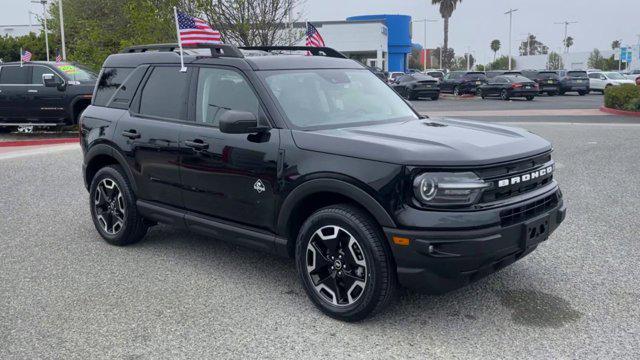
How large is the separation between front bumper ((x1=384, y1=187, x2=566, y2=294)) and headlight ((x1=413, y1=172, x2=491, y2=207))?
13 cm

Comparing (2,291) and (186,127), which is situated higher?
(186,127)

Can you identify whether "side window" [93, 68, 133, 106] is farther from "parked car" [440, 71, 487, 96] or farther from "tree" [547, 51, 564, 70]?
"tree" [547, 51, 564, 70]

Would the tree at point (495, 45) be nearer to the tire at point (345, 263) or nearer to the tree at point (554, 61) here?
the tree at point (554, 61)

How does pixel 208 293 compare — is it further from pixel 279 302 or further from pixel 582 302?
pixel 582 302

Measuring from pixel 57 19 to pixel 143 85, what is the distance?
45340 millimetres

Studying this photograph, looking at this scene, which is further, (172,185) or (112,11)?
(112,11)

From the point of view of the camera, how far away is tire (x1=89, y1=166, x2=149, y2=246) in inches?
227

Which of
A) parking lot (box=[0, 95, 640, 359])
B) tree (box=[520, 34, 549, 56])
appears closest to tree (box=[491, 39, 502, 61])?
tree (box=[520, 34, 549, 56])

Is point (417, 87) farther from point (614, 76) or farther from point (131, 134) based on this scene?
point (131, 134)

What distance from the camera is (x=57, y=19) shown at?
→ 45812 millimetres

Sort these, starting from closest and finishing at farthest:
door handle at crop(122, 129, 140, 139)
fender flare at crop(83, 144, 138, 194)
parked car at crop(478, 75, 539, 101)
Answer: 1. door handle at crop(122, 129, 140, 139)
2. fender flare at crop(83, 144, 138, 194)
3. parked car at crop(478, 75, 539, 101)

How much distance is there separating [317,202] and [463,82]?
113ft

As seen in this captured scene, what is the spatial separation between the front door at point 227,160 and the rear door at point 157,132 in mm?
155

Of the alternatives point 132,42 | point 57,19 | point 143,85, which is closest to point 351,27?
point 57,19
